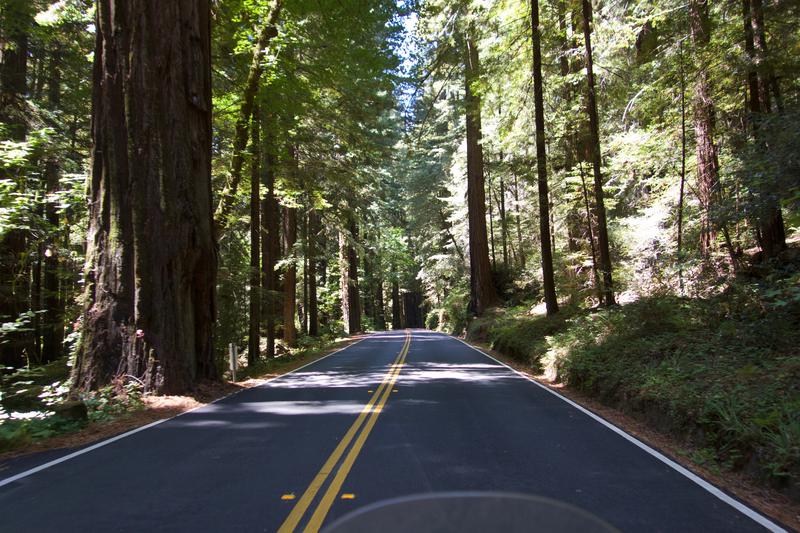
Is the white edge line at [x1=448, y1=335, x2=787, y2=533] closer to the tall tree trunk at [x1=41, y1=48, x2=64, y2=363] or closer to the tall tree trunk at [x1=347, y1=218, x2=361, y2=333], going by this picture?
the tall tree trunk at [x1=41, y1=48, x2=64, y2=363]

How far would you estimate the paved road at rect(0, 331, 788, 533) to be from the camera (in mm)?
4422

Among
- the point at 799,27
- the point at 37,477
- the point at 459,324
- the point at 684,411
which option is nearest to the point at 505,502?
the point at 37,477

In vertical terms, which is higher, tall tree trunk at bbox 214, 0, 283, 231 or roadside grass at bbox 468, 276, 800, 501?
tall tree trunk at bbox 214, 0, 283, 231

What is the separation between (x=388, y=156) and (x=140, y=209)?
14.6 m

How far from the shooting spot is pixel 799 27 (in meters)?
11.2

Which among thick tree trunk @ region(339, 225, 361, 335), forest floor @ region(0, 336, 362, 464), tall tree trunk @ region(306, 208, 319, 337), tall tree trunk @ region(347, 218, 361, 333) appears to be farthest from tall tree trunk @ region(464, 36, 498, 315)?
forest floor @ region(0, 336, 362, 464)

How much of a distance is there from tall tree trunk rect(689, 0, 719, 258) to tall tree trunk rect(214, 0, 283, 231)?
10835mm

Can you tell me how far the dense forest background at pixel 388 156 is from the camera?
30.2 ft

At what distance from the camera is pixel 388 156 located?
24125 millimetres

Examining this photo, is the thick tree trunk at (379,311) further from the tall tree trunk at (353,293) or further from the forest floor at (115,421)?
the forest floor at (115,421)

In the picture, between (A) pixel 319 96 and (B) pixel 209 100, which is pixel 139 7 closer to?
(B) pixel 209 100

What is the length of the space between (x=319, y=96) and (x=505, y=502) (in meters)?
18.7

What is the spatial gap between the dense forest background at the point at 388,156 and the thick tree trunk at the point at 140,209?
0.14 feet

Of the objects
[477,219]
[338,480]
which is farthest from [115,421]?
[477,219]
